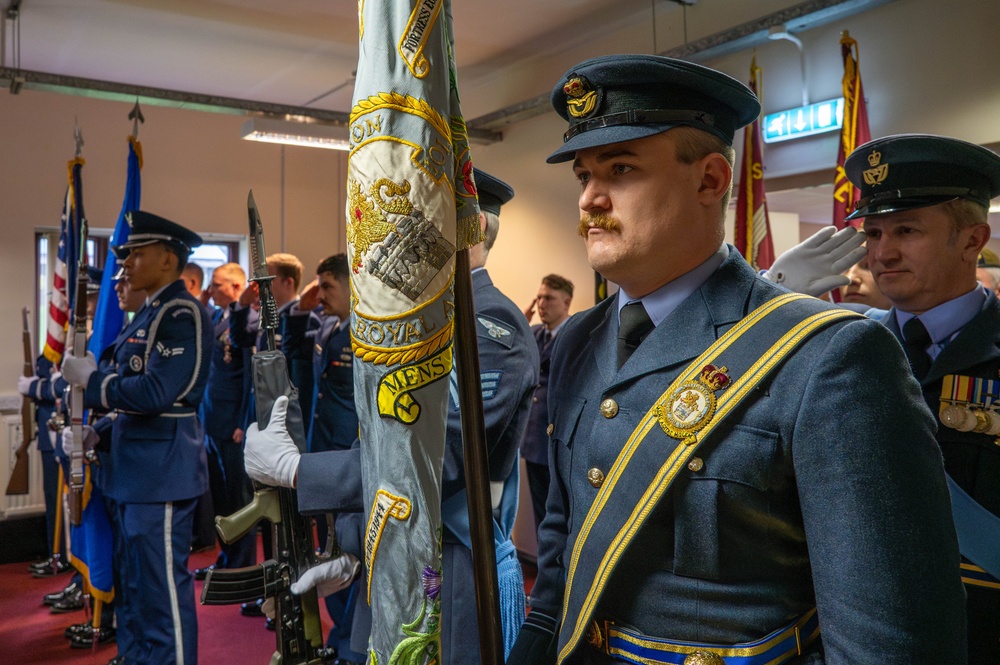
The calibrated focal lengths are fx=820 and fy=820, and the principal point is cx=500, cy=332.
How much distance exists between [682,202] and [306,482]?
1.03 m

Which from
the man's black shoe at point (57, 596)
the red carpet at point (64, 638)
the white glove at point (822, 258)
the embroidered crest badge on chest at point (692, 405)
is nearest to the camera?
the embroidered crest badge on chest at point (692, 405)

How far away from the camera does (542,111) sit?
230 inches

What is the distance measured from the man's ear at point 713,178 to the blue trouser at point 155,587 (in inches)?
110

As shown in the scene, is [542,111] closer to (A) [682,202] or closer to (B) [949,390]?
(B) [949,390]

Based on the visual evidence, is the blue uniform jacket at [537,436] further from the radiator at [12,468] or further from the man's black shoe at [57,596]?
the radiator at [12,468]

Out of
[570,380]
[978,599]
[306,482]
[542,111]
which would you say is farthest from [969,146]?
[542,111]

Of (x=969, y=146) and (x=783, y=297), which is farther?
(x=969, y=146)

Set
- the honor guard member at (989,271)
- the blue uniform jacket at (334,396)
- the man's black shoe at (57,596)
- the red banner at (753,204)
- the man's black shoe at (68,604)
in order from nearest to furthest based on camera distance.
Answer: the honor guard member at (989,271) < the blue uniform jacket at (334,396) < the red banner at (753,204) < the man's black shoe at (68,604) < the man's black shoe at (57,596)

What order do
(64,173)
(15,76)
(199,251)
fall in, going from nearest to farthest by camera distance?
(15,76)
(64,173)
(199,251)

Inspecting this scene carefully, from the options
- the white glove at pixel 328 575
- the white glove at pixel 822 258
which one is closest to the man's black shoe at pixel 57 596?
the white glove at pixel 328 575

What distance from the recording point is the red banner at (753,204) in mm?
4242

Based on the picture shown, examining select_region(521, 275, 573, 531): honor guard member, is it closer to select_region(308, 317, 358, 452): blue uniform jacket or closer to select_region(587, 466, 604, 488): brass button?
select_region(308, 317, 358, 452): blue uniform jacket

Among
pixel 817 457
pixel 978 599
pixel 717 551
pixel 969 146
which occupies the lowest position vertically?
pixel 978 599

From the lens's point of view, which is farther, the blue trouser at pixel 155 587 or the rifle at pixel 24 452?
the rifle at pixel 24 452
